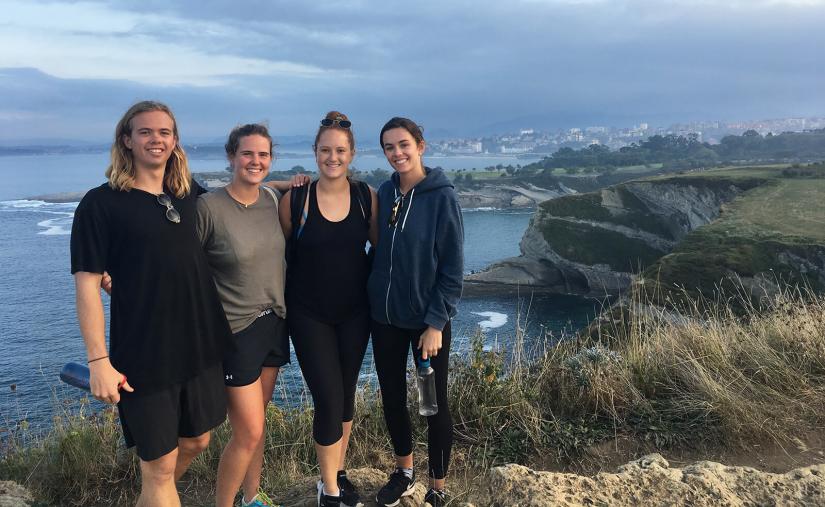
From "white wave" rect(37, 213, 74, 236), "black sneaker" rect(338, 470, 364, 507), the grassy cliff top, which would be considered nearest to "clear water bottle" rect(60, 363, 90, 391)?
"black sneaker" rect(338, 470, 364, 507)

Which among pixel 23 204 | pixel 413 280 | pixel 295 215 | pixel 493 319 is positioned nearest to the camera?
pixel 413 280

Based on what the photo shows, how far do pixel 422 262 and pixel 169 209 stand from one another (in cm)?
111

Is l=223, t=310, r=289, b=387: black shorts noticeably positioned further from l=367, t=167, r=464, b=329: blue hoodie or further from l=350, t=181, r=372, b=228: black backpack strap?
l=350, t=181, r=372, b=228: black backpack strap

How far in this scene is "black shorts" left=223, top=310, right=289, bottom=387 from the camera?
8.75 feet

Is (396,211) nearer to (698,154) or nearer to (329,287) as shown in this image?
(329,287)

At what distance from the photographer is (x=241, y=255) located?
2664 mm

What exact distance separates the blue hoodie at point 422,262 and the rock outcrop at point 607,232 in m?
47.0

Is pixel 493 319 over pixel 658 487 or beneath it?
beneath

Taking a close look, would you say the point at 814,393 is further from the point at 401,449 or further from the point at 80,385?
the point at 80,385

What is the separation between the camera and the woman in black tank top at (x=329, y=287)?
2801mm

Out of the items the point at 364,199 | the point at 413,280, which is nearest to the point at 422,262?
the point at 413,280

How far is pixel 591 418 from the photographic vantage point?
3693 mm

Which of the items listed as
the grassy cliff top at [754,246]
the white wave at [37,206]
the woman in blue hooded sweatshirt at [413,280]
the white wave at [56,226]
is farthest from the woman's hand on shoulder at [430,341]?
the white wave at [37,206]

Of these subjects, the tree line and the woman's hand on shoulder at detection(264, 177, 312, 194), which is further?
the tree line
